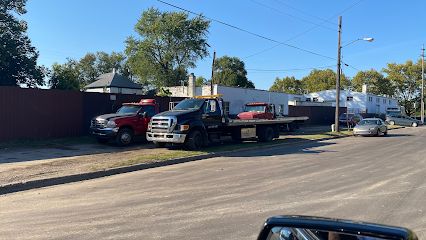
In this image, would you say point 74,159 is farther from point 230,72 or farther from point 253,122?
point 230,72

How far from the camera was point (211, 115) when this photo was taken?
764 inches

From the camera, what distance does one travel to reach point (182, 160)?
51.9 feet

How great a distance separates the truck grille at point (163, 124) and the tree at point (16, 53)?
785 inches

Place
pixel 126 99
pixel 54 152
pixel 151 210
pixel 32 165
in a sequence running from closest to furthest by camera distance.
Result: pixel 151 210, pixel 32 165, pixel 54 152, pixel 126 99

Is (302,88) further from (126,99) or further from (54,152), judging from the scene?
(54,152)

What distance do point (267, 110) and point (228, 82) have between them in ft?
211

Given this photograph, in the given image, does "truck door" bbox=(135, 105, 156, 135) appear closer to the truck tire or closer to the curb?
the curb

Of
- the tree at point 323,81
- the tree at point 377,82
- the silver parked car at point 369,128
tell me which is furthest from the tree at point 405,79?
the silver parked car at point 369,128

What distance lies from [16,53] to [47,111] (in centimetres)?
1760

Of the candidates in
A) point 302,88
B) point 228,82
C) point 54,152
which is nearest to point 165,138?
point 54,152

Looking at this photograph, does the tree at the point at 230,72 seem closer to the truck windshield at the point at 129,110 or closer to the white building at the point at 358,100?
the white building at the point at 358,100

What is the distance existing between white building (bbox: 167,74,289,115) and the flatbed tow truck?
1501cm

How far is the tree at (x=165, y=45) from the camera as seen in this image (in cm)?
6788

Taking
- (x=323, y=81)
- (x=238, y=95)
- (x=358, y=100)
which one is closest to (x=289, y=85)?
(x=323, y=81)
